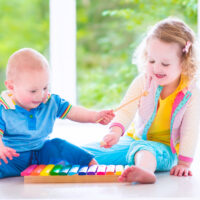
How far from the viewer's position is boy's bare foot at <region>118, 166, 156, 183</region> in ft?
3.51

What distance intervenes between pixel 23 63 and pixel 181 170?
24.5 inches

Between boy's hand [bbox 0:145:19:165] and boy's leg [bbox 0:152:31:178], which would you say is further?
boy's leg [bbox 0:152:31:178]

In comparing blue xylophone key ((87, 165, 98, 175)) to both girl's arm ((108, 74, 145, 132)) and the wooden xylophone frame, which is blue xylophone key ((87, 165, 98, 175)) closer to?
the wooden xylophone frame

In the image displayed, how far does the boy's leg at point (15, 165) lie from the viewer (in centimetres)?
123

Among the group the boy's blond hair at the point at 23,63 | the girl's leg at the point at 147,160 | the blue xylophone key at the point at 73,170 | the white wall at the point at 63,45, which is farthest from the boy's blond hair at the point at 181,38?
the white wall at the point at 63,45

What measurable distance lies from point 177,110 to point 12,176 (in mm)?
609

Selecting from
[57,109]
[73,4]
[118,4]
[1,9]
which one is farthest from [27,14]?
[57,109]

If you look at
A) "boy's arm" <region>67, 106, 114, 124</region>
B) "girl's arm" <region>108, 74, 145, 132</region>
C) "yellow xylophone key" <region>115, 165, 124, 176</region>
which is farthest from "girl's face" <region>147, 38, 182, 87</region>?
"yellow xylophone key" <region>115, 165, 124, 176</region>

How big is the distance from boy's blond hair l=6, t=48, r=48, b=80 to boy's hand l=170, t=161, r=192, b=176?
0.55 metres

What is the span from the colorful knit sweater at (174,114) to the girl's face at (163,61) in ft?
0.25

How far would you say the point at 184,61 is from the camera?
131 cm

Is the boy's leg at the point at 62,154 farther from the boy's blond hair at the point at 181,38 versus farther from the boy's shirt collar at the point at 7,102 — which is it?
the boy's blond hair at the point at 181,38

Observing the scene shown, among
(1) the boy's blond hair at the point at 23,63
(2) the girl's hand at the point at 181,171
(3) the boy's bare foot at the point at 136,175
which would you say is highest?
(1) the boy's blond hair at the point at 23,63

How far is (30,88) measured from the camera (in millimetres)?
1192
